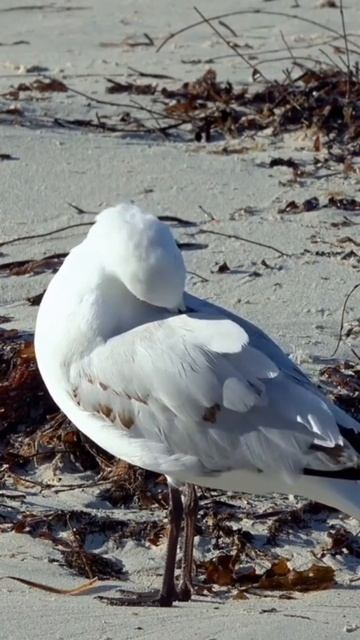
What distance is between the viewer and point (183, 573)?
4.84 m

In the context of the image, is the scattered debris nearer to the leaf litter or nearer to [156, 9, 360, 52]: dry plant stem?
the leaf litter

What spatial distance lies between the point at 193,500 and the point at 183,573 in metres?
0.24

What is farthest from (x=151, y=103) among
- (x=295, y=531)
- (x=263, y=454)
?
(x=263, y=454)

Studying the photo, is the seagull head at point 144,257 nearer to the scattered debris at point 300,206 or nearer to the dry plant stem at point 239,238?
the dry plant stem at point 239,238

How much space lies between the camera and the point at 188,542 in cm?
491

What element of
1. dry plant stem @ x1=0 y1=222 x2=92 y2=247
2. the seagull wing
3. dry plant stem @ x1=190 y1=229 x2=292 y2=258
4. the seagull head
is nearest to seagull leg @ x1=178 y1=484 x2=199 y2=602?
the seagull wing

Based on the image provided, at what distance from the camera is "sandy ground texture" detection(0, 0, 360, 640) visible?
4539 millimetres

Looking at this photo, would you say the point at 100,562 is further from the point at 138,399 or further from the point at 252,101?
the point at 252,101

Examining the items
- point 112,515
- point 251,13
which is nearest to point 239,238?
point 112,515

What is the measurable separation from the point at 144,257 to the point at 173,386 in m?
0.36

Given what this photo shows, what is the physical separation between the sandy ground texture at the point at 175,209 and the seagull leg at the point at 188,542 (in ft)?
0.24

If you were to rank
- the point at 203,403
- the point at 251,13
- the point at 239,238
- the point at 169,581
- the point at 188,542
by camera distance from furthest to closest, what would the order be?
the point at 251,13 < the point at 239,238 < the point at 188,542 < the point at 169,581 < the point at 203,403

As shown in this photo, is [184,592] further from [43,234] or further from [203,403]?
[43,234]

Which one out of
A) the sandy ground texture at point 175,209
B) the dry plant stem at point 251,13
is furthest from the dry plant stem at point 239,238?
the dry plant stem at point 251,13
